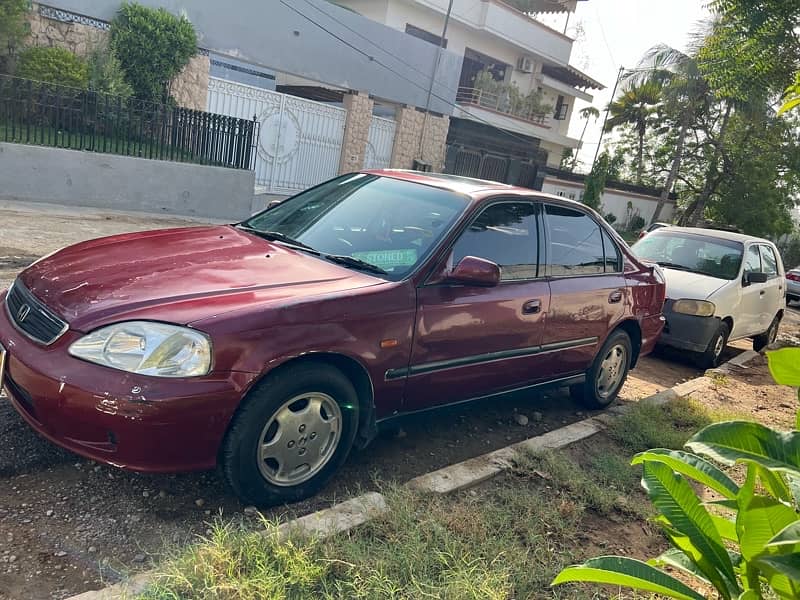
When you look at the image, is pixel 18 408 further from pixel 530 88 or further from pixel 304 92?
pixel 530 88

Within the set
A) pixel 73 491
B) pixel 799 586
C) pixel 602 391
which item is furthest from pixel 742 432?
pixel 602 391

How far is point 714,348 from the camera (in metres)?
7.73

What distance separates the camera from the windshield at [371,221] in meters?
3.71

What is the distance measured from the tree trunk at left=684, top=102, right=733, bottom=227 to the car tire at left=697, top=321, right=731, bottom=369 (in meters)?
21.8

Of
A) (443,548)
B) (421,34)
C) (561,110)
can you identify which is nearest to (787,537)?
(443,548)

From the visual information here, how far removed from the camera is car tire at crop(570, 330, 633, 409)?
516cm

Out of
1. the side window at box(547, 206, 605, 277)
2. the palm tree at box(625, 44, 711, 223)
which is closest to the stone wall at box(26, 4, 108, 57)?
the side window at box(547, 206, 605, 277)

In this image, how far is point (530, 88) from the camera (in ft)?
96.7

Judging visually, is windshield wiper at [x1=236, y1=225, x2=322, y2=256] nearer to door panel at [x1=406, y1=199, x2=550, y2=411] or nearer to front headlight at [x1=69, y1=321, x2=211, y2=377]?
door panel at [x1=406, y1=199, x2=550, y2=411]

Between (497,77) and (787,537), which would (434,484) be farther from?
(497,77)

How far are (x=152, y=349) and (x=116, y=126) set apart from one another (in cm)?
885

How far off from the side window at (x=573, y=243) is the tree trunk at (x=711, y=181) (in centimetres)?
2504

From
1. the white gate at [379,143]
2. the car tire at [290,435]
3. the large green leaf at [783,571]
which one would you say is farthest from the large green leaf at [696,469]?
the white gate at [379,143]

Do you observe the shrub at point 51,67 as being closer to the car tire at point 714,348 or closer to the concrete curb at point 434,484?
the concrete curb at point 434,484
